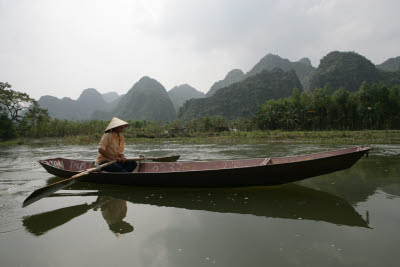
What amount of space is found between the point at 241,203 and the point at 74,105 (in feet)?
426

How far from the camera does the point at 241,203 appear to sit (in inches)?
152

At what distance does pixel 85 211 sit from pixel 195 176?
1905 millimetres

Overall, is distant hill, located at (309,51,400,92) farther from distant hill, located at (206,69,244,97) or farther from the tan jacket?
the tan jacket

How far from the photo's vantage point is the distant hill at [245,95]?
246 feet

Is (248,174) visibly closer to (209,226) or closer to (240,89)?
(209,226)

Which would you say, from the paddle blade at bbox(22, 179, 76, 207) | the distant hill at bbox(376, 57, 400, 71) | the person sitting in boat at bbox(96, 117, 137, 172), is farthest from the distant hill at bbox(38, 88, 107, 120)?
the distant hill at bbox(376, 57, 400, 71)

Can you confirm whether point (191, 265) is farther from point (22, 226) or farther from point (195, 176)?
point (22, 226)

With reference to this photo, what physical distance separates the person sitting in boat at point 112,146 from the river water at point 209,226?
1.82ft

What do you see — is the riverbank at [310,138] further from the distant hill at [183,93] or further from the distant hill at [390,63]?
the distant hill at [183,93]

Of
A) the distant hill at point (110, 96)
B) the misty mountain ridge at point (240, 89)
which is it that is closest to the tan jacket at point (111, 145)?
the misty mountain ridge at point (240, 89)

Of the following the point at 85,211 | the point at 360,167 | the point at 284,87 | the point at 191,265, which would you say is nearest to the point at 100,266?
the point at 191,265

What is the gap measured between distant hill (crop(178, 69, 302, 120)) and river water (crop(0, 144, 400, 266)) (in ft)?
228

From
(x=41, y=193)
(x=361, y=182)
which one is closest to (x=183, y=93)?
(x=361, y=182)

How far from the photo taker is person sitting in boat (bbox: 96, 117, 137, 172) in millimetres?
4828
